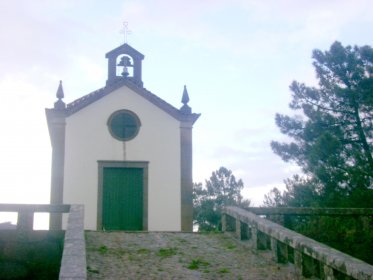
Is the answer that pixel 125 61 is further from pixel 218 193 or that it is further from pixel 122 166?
pixel 218 193

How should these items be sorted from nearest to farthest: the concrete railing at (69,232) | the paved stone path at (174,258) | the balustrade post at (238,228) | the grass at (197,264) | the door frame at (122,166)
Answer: the concrete railing at (69,232), the paved stone path at (174,258), the grass at (197,264), the balustrade post at (238,228), the door frame at (122,166)

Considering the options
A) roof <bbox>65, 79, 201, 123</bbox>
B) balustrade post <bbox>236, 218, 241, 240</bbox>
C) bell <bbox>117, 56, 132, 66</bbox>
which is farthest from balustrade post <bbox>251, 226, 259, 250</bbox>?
bell <bbox>117, 56, 132, 66</bbox>

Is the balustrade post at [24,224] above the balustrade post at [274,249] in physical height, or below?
above

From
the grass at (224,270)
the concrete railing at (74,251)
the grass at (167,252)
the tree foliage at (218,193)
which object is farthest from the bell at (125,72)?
the tree foliage at (218,193)

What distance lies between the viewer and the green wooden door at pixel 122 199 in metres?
17.6

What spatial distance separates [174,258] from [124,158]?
823cm

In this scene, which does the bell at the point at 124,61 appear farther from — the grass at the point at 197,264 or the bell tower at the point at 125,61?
the grass at the point at 197,264

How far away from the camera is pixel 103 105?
18.8m

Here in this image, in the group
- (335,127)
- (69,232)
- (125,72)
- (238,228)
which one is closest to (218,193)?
(335,127)

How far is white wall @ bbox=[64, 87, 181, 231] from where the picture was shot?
17.8 m

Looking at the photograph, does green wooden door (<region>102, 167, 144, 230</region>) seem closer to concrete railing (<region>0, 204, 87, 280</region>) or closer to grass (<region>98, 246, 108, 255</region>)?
concrete railing (<region>0, 204, 87, 280</region>)

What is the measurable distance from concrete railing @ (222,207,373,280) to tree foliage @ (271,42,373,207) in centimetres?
766

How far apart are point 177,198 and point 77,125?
403cm

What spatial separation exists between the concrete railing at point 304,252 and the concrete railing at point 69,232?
132 inches
